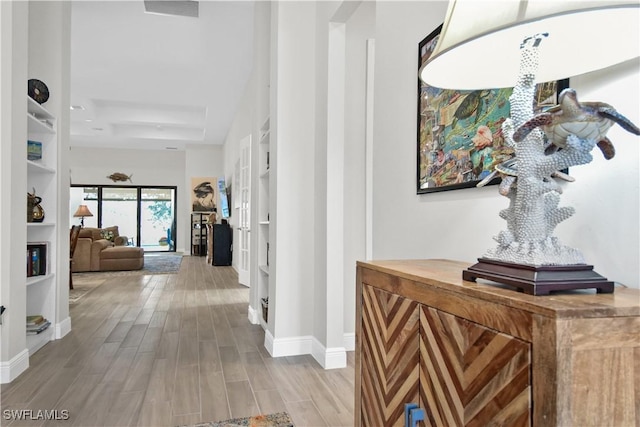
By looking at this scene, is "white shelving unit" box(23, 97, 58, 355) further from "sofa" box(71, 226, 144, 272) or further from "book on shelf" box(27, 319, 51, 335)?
"sofa" box(71, 226, 144, 272)

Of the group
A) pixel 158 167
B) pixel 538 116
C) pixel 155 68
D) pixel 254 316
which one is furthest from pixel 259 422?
pixel 158 167

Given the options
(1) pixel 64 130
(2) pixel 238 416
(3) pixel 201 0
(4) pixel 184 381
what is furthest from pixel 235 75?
(2) pixel 238 416

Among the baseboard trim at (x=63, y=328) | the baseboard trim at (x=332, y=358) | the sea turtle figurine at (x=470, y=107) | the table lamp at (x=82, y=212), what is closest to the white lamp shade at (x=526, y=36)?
the sea turtle figurine at (x=470, y=107)

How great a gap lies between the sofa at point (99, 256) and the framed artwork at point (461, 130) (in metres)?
7.63

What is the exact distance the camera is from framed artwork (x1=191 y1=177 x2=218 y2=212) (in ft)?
38.1

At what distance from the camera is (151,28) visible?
4844 millimetres

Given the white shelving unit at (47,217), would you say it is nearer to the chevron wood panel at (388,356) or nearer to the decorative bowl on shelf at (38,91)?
the decorative bowl on shelf at (38,91)

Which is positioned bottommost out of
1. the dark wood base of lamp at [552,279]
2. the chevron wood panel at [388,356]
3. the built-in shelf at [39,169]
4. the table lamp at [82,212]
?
the chevron wood panel at [388,356]

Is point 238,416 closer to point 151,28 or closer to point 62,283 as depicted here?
point 62,283

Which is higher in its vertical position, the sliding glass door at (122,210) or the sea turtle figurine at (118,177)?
the sea turtle figurine at (118,177)

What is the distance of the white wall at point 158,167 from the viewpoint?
464 inches

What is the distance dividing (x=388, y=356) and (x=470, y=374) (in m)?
0.35

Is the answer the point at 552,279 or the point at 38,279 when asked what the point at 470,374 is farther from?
the point at 38,279

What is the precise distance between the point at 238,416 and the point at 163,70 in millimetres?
5746
